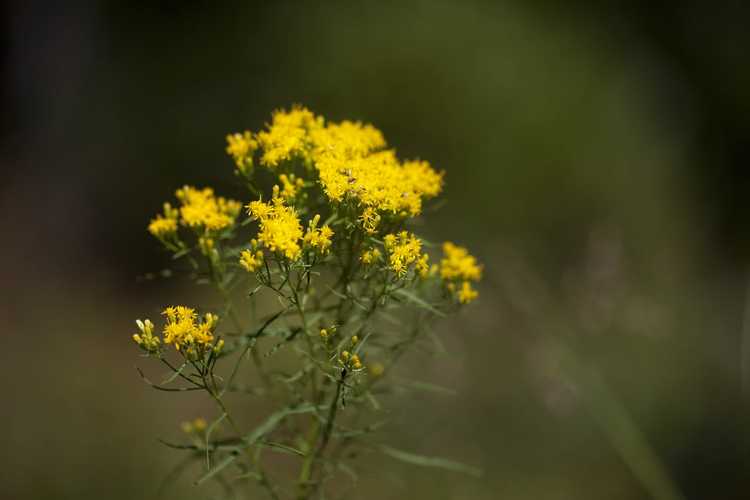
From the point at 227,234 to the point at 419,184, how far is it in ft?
2.28

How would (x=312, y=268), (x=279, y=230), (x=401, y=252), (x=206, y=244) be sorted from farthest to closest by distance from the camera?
(x=206, y=244) < (x=312, y=268) < (x=401, y=252) < (x=279, y=230)

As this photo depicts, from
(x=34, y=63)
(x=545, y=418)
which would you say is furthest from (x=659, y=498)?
(x=34, y=63)

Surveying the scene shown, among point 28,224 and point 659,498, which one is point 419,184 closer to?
point 659,498

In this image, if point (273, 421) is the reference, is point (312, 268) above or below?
above

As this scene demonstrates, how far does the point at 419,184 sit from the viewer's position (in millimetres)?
2557

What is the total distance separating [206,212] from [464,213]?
20.2 ft

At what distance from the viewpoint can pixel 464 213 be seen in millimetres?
8445

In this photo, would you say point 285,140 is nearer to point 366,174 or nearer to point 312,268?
point 366,174

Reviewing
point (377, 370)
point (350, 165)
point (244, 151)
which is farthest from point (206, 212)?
point (377, 370)

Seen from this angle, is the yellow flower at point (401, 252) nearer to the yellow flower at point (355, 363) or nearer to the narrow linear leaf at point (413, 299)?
the narrow linear leaf at point (413, 299)

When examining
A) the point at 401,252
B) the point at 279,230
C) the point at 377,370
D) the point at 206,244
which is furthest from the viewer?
the point at 377,370

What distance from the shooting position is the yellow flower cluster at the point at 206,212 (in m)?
2.48

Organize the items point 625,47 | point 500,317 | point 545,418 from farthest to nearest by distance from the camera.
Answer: point 625,47, point 500,317, point 545,418

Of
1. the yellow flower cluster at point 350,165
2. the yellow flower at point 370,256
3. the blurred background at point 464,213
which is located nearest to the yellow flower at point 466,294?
the yellow flower cluster at point 350,165
